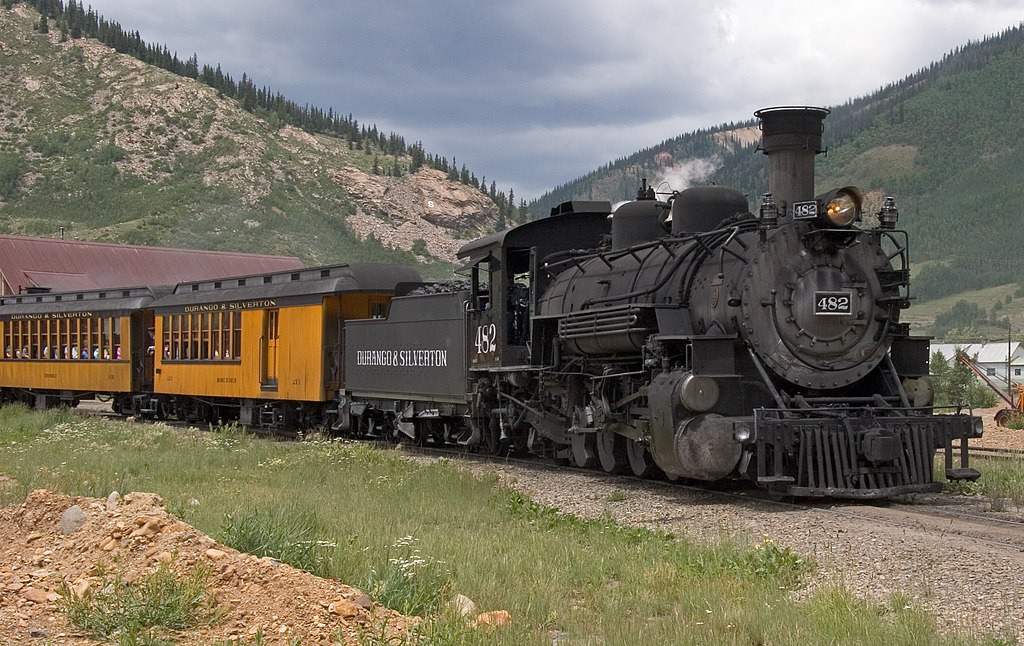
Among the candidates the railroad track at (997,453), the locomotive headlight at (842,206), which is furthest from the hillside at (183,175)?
the locomotive headlight at (842,206)

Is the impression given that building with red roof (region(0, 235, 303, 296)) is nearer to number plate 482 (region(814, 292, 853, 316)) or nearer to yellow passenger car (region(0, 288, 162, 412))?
yellow passenger car (region(0, 288, 162, 412))

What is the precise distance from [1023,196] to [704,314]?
197355 millimetres

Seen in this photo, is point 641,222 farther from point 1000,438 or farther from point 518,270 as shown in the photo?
point 1000,438

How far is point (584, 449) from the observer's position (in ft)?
47.9

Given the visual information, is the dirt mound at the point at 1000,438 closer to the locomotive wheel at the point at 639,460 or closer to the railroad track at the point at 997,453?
the railroad track at the point at 997,453

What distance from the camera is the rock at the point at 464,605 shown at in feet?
21.6

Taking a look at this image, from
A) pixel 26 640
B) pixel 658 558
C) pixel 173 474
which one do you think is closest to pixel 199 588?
pixel 26 640

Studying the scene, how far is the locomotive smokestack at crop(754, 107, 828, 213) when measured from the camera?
12359 mm

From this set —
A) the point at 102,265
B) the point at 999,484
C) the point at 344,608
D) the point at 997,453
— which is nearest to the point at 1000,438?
the point at 997,453

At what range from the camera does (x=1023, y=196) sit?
188 meters

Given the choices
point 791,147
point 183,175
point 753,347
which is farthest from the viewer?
A: point 183,175

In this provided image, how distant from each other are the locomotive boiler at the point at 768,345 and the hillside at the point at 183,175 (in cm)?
7956

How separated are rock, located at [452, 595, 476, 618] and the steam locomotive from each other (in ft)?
16.4

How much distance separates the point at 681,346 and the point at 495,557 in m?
4.62
